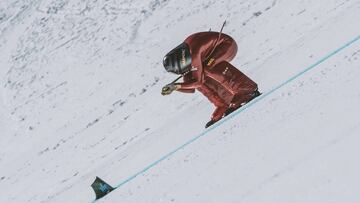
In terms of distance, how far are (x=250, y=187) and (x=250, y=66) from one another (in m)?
2.21

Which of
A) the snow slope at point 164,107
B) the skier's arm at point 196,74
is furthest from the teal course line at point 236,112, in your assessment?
the skier's arm at point 196,74

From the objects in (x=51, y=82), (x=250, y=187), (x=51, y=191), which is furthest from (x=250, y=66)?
(x=51, y=82)

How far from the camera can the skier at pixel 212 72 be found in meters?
5.13

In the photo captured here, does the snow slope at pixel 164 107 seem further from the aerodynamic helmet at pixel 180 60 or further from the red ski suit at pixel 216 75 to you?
the aerodynamic helmet at pixel 180 60

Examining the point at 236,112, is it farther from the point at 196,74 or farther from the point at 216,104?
the point at 196,74

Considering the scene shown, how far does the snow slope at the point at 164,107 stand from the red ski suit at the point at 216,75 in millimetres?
271

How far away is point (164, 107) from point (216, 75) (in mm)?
1303

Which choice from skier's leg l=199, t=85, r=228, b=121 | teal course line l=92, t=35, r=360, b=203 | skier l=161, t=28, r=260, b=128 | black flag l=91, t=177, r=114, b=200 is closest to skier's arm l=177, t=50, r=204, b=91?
skier l=161, t=28, r=260, b=128

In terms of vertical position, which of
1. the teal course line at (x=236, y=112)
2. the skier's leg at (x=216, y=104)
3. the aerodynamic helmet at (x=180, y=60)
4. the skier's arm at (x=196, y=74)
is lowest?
the teal course line at (x=236, y=112)

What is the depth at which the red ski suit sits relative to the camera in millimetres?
5168

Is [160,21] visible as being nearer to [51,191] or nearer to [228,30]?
[228,30]

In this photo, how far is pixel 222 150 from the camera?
4805mm

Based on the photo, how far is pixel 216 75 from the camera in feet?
17.1

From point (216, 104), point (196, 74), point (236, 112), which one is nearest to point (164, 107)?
point (216, 104)
